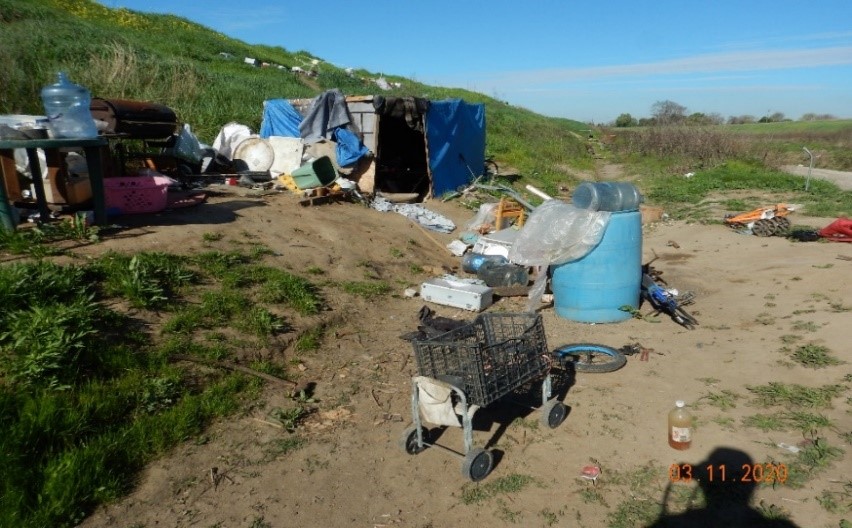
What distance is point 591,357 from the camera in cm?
552

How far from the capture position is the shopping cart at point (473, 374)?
141 inches

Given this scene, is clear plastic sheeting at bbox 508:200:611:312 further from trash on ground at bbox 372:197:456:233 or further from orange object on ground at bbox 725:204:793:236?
orange object on ground at bbox 725:204:793:236

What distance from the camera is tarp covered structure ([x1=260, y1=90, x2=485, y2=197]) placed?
476 inches

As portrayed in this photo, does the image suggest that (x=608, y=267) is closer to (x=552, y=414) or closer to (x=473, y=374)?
(x=552, y=414)

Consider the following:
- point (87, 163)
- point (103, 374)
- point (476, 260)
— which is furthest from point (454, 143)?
point (103, 374)

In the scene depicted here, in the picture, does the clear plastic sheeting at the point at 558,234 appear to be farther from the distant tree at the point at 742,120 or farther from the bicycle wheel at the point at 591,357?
the distant tree at the point at 742,120

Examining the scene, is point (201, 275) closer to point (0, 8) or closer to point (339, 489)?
point (339, 489)

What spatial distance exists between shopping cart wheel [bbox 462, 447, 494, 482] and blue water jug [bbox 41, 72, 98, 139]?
16.7 ft

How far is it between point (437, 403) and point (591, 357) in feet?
7.81

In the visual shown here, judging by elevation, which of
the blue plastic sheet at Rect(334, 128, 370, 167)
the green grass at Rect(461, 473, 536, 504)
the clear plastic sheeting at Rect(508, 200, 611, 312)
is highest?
the blue plastic sheet at Rect(334, 128, 370, 167)

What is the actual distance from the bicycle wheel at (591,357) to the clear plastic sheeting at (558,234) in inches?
47.8

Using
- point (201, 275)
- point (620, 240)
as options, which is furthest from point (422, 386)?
point (620, 240)

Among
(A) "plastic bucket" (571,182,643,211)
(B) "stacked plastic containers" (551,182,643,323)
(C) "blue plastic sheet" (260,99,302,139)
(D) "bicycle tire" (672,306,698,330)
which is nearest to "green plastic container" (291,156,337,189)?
(C) "blue plastic sheet" (260,99,302,139)

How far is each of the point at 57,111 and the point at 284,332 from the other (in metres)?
3.28
